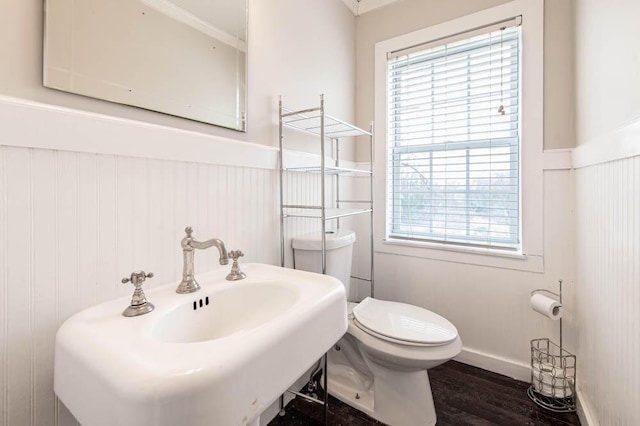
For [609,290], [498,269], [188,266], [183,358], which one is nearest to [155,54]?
[188,266]

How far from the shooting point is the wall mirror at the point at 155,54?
0.71m

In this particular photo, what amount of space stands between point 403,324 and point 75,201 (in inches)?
48.0

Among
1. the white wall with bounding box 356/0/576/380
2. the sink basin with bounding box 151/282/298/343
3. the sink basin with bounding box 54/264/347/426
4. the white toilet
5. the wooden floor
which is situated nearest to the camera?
the sink basin with bounding box 54/264/347/426

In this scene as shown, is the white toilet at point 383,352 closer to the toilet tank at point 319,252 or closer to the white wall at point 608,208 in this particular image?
the toilet tank at point 319,252

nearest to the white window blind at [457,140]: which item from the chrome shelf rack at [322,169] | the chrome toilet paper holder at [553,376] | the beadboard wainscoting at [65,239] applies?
the chrome shelf rack at [322,169]

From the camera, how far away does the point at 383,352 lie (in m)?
1.17

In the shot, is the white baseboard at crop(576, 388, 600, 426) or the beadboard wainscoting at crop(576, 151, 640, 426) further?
the white baseboard at crop(576, 388, 600, 426)

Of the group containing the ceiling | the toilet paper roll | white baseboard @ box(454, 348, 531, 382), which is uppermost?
the ceiling

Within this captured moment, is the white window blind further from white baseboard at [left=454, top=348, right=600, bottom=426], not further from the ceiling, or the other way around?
white baseboard at [left=454, top=348, right=600, bottom=426]

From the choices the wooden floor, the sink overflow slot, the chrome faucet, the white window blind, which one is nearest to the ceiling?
the white window blind

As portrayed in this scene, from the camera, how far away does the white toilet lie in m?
1.15

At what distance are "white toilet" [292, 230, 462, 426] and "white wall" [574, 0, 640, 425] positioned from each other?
49cm

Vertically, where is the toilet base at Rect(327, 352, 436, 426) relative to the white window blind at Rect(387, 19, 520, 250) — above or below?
Answer: below

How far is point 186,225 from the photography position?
3.11 ft
